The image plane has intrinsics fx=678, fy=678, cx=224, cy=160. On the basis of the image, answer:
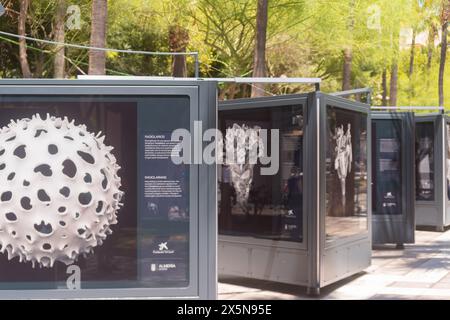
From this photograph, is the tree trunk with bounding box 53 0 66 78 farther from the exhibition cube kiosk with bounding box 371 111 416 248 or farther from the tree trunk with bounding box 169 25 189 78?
the exhibition cube kiosk with bounding box 371 111 416 248

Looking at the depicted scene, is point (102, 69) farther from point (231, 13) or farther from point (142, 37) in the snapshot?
point (142, 37)

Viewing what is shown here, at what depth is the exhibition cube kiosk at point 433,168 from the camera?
592 inches

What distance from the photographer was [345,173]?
8.84 metres

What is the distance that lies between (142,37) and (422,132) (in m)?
12.5

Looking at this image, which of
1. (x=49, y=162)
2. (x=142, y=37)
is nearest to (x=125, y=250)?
(x=49, y=162)

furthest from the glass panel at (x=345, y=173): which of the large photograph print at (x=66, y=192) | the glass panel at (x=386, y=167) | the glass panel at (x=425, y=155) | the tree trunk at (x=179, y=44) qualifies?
the tree trunk at (x=179, y=44)

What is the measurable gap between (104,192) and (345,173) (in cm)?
408

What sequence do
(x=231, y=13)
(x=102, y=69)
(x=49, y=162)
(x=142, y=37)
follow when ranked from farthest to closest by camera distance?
(x=142, y=37) → (x=231, y=13) → (x=102, y=69) → (x=49, y=162)

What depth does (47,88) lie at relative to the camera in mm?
5680

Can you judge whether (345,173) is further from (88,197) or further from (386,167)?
(88,197)

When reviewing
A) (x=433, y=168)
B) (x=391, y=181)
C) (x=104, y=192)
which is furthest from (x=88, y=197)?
(x=433, y=168)

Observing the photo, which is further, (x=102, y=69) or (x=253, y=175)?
(x=102, y=69)

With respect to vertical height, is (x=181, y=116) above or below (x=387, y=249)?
above

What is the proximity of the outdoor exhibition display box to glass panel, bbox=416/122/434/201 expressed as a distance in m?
10.4
